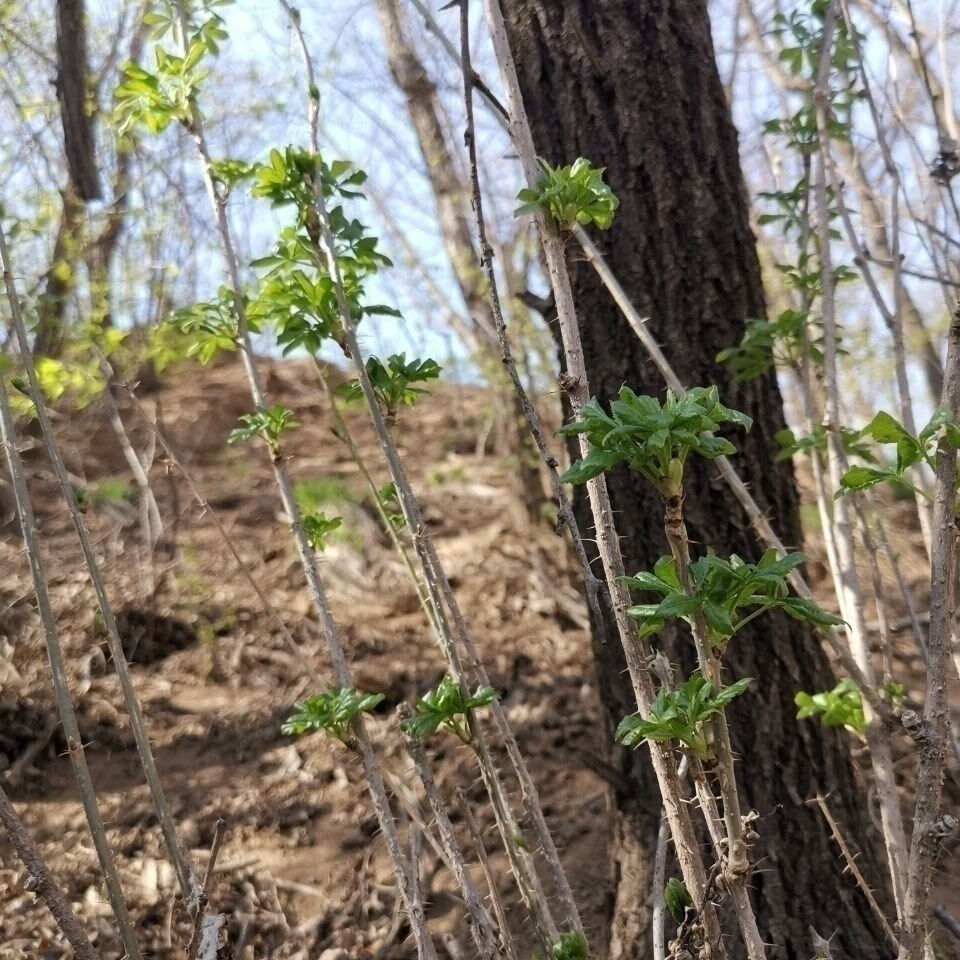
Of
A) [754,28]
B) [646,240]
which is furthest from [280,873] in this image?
[754,28]

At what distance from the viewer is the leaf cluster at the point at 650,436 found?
0.83m

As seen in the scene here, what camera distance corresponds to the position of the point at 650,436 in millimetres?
829

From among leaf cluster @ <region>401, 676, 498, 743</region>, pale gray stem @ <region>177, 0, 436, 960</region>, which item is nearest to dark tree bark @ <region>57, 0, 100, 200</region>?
pale gray stem @ <region>177, 0, 436, 960</region>

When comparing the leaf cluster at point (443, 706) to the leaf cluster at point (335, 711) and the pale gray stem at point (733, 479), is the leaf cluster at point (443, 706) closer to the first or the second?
the leaf cluster at point (335, 711)

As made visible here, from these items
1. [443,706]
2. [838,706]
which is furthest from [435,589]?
[838,706]

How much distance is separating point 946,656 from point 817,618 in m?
0.18

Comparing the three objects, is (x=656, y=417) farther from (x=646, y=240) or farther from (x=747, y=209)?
(x=747, y=209)

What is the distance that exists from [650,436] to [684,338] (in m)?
1.37

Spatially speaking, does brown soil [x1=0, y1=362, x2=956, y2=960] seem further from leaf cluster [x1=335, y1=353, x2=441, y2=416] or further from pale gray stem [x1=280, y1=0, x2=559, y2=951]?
leaf cluster [x1=335, y1=353, x2=441, y2=416]

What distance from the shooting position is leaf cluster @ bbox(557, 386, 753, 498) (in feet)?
2.72

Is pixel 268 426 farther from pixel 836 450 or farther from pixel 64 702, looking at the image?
pixel 836 450

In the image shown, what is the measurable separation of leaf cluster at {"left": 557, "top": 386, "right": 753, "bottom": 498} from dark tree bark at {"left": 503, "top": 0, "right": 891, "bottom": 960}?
1.23 metres

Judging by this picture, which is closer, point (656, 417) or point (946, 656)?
point (656, 417)

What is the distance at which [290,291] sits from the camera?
1493mm
